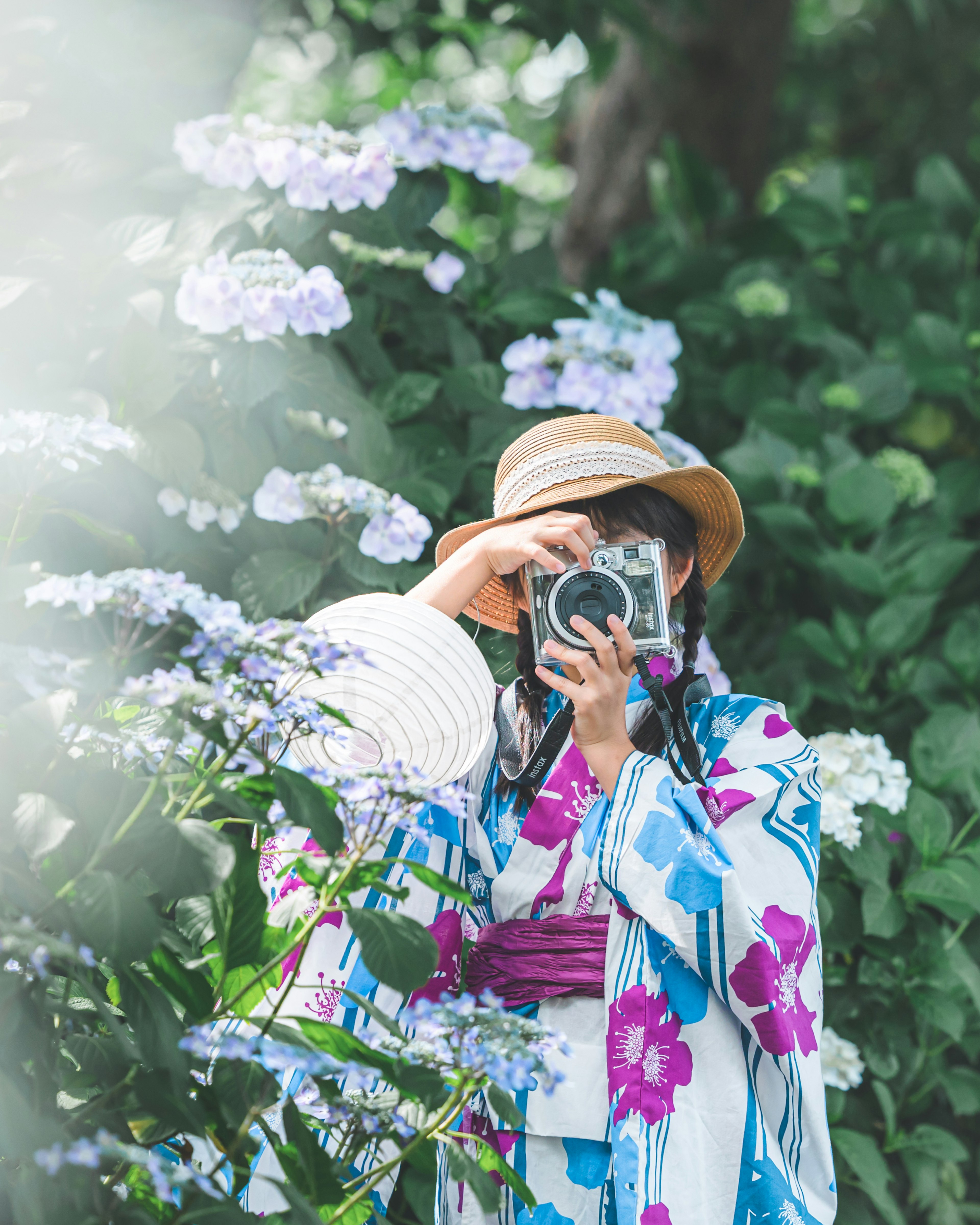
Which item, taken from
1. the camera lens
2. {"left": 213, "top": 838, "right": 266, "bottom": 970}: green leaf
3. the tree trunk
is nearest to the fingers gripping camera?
the camera lens

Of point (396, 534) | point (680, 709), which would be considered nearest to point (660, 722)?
point (680, 709)

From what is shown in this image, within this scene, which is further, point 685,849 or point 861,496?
point 861,496

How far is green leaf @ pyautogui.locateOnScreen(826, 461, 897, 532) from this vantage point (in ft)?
7.34

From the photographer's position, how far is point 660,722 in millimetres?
1288

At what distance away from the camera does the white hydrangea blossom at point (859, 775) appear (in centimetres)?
177

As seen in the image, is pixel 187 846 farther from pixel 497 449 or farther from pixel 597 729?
pixel 497 449

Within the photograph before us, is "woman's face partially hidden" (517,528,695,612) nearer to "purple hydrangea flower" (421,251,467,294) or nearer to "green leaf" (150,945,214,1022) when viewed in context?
"green leaf" (150,945,214,1022)

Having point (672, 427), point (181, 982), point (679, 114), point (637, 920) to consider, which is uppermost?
point (181, 982)

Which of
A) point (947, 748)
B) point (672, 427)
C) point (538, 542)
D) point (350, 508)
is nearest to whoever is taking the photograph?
point (538, 542)

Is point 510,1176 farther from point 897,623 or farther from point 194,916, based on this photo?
point 897,623

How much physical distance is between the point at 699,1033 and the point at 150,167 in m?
1.70

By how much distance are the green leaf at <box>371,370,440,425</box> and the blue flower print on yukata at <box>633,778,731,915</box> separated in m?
0.96

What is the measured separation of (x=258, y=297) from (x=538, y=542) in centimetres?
65

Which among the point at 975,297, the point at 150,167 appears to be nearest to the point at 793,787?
the point at 150,167
